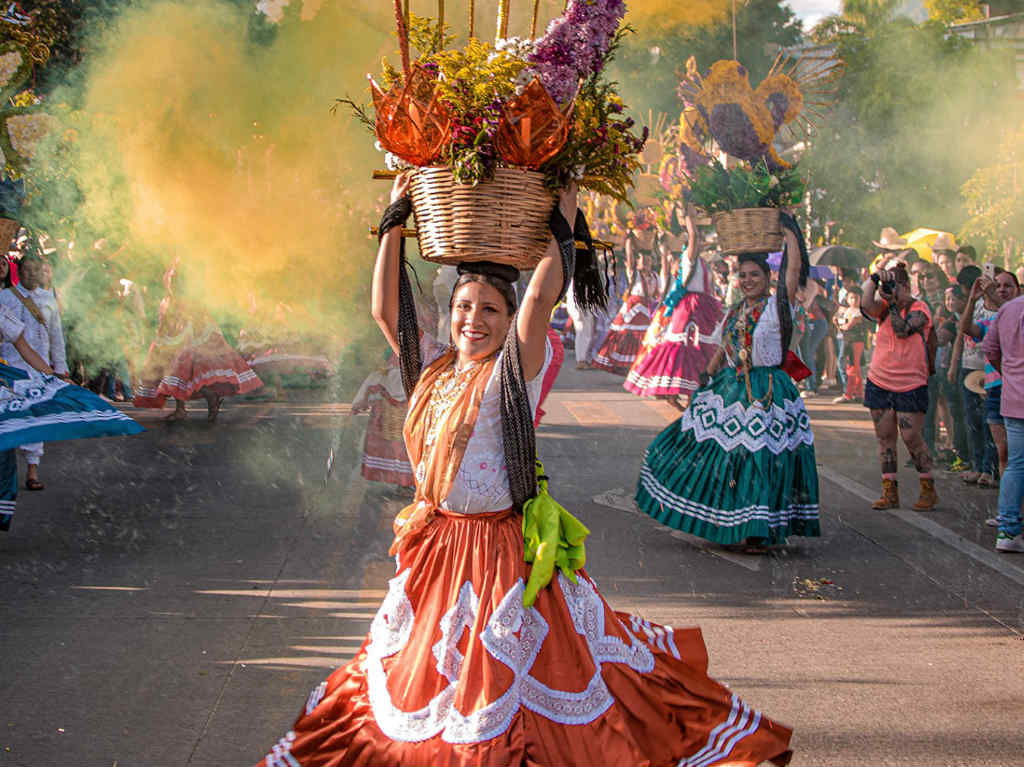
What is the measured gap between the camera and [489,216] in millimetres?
3480

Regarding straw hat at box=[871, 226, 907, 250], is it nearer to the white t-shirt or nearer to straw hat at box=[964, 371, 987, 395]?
the white t-shirt

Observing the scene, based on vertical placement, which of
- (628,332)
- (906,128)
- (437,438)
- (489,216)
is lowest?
(628,332)

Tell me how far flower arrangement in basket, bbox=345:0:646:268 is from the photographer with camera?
18.2 ft

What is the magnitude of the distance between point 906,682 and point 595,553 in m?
2.59

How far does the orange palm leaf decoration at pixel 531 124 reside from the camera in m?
3.41

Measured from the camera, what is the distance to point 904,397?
8.68m

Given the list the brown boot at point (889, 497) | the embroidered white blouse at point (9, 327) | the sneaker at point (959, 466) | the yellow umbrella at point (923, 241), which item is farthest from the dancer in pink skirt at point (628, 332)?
the embroidered white blouse at point (9, 327)

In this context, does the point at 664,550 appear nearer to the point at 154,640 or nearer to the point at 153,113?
the point at 154,640

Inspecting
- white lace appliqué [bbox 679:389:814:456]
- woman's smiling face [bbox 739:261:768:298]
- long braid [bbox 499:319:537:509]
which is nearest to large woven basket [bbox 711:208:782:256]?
woman's smiling face [bbox 739:261:768:298]

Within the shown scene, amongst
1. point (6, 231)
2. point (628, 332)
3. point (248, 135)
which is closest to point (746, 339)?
point (6, 231)

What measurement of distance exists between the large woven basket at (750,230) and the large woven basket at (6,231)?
4.80 metres

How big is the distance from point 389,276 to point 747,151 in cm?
468

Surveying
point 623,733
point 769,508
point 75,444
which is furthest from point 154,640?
point 75,444

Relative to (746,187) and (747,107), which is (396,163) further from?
(747,107)
